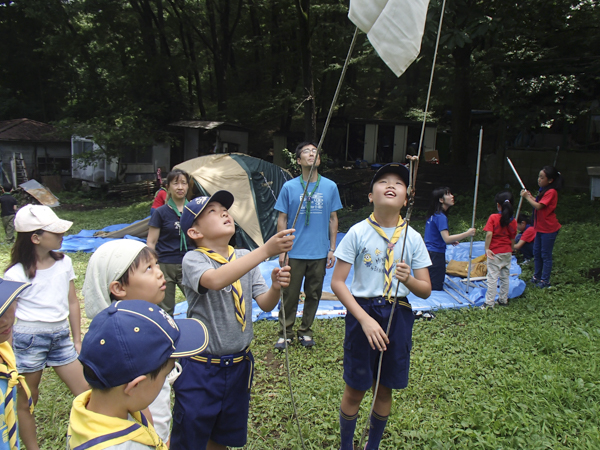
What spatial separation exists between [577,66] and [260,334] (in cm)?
1170

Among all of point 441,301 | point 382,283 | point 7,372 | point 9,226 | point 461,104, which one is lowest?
point 9,226

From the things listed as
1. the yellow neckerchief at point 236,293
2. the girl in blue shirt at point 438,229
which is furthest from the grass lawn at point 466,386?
the yellow neckerchief at point 236,293

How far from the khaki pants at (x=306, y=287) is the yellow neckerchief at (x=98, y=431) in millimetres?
2713

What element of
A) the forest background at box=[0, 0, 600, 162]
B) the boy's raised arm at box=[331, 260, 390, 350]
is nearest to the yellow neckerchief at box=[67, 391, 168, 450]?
the boy's raised arm at box=[331, 260, 390, 350]

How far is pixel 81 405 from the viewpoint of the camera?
126 centimetres

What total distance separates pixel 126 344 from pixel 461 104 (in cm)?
1365

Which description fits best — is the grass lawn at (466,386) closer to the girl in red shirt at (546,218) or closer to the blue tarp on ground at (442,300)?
the blue tarp on ground at (442,300)

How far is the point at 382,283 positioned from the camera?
228 cm

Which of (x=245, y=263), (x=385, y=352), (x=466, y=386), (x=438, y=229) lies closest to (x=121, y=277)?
(x=245, y=263)

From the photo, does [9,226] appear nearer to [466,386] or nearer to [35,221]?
[35,221]

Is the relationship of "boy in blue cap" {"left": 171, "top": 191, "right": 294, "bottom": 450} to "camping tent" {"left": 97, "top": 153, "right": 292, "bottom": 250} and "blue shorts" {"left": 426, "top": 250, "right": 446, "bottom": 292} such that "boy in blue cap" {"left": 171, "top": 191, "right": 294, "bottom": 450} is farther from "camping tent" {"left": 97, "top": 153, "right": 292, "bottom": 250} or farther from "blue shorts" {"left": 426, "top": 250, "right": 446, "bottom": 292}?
"camping tent" {"left": 97, "top": 153, "right": 292, "bottom": 250}

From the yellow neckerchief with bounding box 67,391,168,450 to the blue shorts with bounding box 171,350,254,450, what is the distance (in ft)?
2.09

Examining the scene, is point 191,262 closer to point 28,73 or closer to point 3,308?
point 3,308

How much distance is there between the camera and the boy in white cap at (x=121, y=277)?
1.73 metres
